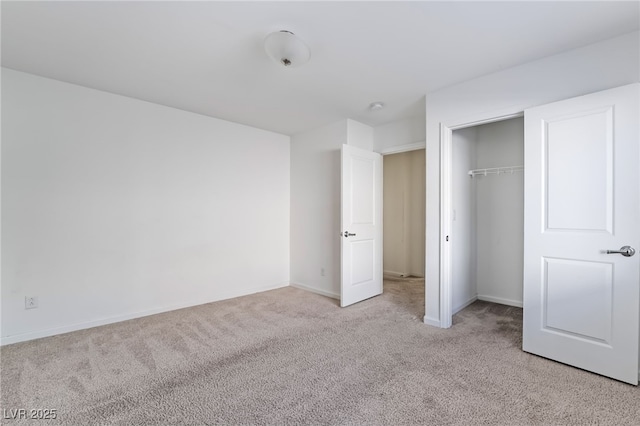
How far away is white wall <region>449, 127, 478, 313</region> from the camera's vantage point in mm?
3510

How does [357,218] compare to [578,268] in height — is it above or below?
above

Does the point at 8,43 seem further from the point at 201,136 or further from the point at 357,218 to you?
the point at 357,218

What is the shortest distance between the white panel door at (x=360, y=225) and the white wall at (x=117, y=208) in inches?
56.8

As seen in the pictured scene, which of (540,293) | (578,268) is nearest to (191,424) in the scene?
(540,293)

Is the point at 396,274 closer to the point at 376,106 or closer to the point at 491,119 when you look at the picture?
the point at 376,106

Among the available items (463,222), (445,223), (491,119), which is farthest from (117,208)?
(463,222)

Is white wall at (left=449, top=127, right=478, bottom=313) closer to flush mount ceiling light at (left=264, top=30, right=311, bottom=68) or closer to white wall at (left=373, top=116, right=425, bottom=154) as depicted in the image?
white wall at (left=373, top=116, right=425, bottom=154)

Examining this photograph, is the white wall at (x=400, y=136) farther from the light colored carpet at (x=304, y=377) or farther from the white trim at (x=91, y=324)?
the white trim at (x=91, y=324)

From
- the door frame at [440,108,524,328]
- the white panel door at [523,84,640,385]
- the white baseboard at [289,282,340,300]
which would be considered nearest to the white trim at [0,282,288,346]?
the white baseboard at [289,282,340,300]

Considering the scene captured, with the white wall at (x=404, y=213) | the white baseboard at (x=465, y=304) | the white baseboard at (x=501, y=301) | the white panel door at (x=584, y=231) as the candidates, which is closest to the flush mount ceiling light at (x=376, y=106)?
the white panel door at (x=584, y=231)

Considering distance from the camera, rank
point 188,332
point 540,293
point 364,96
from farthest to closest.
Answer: point 364,96
point 188,332
point 540,293

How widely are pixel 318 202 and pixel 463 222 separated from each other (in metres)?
2.01

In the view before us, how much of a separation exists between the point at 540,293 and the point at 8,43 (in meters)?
4.71

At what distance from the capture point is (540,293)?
2.35 m
